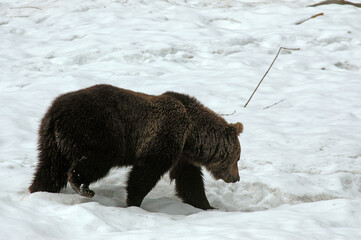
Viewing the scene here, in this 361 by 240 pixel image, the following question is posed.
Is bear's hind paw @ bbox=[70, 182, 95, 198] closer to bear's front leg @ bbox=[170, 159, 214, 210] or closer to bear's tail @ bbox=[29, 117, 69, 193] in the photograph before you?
bear's tail @ bbox=[29, 117, 69, 193]

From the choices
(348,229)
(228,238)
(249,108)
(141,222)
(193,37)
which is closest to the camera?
(228,238)

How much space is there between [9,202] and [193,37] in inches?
386

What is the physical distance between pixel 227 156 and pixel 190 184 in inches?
24.0

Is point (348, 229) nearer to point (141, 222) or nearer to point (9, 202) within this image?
point (141, 222)

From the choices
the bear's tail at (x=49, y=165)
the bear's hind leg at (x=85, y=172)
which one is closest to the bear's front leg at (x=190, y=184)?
the bear's hind leg at (x=85, y=172)

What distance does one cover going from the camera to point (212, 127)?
5.83 metres

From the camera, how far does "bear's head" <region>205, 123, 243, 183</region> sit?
5.88 m

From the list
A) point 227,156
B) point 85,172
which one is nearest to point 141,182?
point 85,172

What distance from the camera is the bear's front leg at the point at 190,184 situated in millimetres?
5836

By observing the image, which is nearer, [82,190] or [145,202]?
[82,190]

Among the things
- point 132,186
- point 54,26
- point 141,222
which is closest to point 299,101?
point 132,186

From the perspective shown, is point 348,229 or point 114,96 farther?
point 114,96

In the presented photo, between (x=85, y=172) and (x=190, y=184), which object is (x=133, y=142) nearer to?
(x=85, y=172)

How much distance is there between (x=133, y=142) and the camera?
17.3 ft
